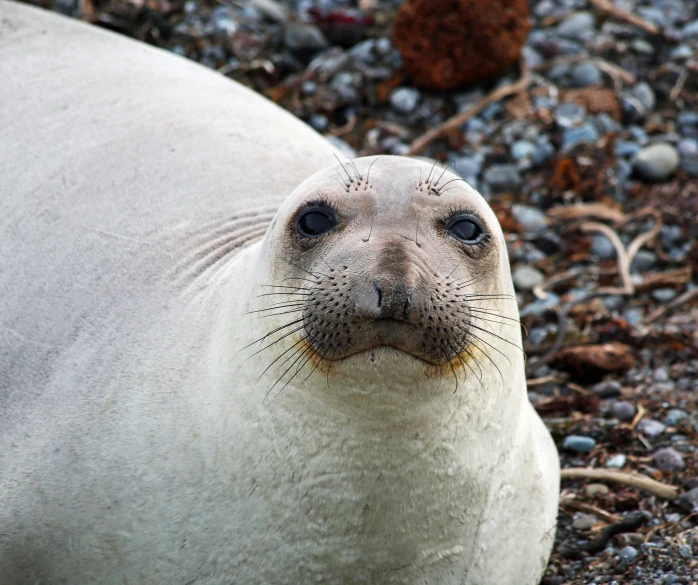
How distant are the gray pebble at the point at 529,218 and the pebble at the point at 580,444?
1.83 meters

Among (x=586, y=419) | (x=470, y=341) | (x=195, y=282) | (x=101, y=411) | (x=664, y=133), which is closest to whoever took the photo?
(x=470, y=341)

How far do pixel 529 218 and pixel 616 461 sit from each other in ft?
6.83

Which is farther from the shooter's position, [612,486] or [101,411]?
[612,486]

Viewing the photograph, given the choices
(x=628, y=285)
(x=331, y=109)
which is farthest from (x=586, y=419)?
(x=331, y=109)

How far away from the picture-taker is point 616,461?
4.21 meters

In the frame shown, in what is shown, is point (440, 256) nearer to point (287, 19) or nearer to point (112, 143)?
point (112, 143)

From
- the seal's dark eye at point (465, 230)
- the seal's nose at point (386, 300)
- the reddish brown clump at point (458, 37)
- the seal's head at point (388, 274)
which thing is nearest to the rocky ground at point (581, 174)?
the reddish brown clump at point (458, 37)

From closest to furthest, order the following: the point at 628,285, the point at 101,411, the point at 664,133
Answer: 1. the point at 101,411
2. the point at 628,285
3. the point at 664,133

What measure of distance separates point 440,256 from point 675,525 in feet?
5.23

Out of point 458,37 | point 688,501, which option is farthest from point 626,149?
point 688,501

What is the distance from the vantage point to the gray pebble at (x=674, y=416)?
14.4ft

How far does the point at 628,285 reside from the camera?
541cm

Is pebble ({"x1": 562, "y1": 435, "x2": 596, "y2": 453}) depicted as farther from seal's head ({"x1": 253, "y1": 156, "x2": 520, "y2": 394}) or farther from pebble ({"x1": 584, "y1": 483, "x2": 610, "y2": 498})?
seal's head ({"x1": 253, "y1": 156, "x2": 520, "y2": 394})

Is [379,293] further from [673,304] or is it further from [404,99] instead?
[404,99]
